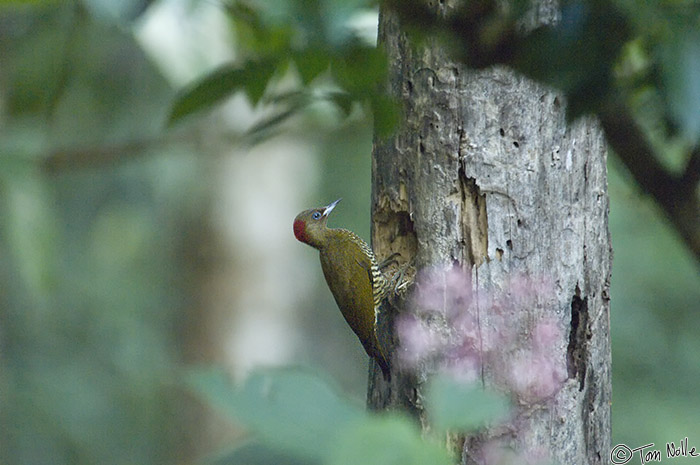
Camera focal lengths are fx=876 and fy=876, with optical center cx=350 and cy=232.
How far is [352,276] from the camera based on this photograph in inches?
122

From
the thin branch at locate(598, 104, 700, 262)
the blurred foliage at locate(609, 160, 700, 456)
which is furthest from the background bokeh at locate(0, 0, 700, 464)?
the thin branch at locate(598, 104, 700, 262)

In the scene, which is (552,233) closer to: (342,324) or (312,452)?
(312,452)

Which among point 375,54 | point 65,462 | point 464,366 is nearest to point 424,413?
point 464,366

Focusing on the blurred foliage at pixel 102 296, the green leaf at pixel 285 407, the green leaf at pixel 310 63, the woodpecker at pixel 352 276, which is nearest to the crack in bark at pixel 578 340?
the woodpecker at pixel 352 276

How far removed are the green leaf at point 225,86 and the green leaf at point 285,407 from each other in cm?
85

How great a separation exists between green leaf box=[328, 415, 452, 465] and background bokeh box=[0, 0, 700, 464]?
563 millimetres

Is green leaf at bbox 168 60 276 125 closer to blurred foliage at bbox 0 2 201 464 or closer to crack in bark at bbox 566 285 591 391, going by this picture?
crack in bark at bbox 566 285 591 391

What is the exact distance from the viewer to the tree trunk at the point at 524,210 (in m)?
2.25

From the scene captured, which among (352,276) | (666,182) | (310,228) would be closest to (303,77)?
(666,182)

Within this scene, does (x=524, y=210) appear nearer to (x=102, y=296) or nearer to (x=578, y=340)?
(x=578, y=340)

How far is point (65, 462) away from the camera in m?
10.0

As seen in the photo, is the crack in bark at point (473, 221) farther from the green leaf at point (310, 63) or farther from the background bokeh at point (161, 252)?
the green leaf at point (310, 63)

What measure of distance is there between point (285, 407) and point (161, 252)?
10.7 meters

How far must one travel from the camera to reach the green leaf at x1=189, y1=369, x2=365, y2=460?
81cm
